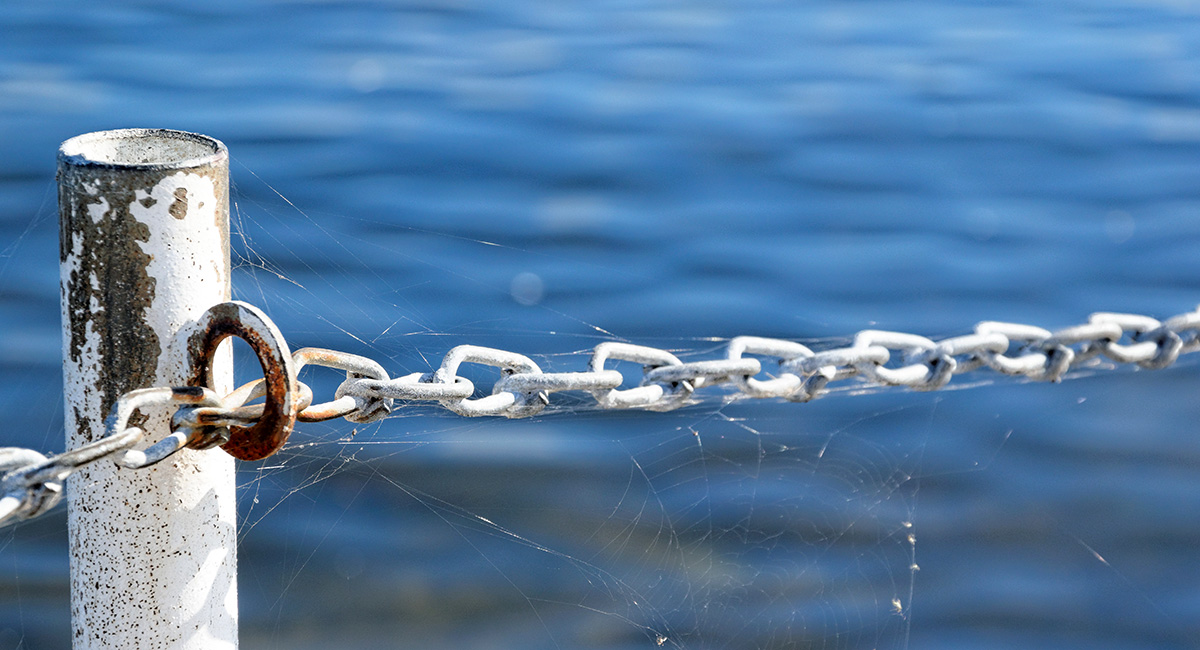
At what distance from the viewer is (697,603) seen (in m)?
2.91

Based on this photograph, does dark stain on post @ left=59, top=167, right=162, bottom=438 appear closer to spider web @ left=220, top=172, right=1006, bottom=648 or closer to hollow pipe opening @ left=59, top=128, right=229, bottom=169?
hollow pipe opening @ left=59, top=128, right=229, bottom=169

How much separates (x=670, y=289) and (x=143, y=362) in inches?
125

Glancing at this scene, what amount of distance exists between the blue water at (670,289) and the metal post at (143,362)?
3.15 feet

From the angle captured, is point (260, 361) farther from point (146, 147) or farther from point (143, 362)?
point (146, 147)

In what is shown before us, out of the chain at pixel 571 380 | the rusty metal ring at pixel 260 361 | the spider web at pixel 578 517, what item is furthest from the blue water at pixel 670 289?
the rusty metal ring at pixel 260 361

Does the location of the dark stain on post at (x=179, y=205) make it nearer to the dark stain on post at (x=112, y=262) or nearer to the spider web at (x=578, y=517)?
the dark stain on post at (x=112, y=262)

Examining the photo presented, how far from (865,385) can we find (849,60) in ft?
12.3

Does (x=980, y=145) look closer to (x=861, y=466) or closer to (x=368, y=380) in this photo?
(x=861, y=466)

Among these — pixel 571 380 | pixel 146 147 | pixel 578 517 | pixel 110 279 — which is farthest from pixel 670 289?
pixel 110 279

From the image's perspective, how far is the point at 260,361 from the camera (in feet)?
4.09

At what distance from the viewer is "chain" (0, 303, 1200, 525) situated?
116cm

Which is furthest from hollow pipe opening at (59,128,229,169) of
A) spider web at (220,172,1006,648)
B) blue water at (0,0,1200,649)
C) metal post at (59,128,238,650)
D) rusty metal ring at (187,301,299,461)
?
spider web at (220,172,1006,648)

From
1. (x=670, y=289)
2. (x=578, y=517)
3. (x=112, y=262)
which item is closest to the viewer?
(x=112, y=262)

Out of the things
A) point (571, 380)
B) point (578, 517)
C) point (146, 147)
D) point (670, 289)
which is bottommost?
point (578, 517)
